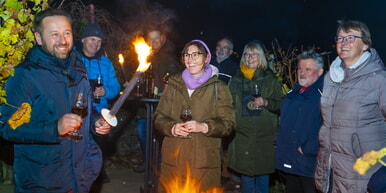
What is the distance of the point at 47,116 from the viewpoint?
112 inches

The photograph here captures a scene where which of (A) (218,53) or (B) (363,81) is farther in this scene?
(A) (218,53)

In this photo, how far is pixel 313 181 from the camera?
4.42 metres

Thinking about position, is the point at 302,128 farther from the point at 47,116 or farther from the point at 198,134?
the point at 47,116

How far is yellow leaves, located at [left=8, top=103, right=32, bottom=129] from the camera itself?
8.41 feet

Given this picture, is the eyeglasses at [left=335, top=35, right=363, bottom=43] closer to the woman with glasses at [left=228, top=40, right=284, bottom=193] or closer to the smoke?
the woman with glasses at [left=228, top=40, right=284, bottom=193]

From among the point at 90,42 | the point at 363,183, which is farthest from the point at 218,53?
the point at 363,183

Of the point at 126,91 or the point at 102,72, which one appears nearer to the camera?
the point at 126,91

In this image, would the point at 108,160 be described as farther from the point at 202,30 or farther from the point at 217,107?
the point at 202,30

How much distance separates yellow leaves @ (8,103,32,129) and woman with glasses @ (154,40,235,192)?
1745mm

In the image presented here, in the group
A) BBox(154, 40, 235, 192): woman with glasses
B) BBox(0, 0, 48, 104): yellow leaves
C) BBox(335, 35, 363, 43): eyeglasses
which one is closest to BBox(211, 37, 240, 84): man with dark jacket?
BBox(154, 40, 235, 192): woman with glasses

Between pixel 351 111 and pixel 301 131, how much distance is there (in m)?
0.99

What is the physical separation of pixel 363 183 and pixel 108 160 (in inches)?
255

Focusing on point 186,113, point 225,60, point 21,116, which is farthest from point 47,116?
point 225,60

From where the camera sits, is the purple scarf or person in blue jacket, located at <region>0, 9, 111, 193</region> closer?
person in blue jacket, located at <region>0, 9, 111, 193</region>
